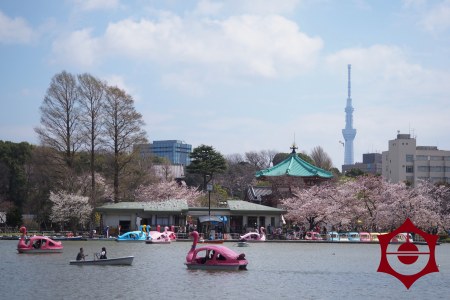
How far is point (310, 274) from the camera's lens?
34.8 meters

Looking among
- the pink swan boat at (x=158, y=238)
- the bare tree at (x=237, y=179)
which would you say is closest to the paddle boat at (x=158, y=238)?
the pink swan boat at (x=158, y=238)

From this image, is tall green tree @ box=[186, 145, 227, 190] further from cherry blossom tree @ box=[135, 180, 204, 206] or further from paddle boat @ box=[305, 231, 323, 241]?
paddle boat @ box=[305, 231, 323, 241]

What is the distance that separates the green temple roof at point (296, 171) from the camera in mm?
85812

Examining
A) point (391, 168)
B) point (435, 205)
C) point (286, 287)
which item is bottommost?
point (286, 287)

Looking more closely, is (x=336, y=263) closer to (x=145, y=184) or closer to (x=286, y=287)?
(x=286, y=287)

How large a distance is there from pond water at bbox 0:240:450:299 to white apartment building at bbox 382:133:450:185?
260 ft

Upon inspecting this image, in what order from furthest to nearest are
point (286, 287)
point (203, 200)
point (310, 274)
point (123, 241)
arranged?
1. point (203, 200)
2. point (123, 241)
3. point (310, 274)
4. point (286, 287)

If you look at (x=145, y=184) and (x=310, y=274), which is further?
(x=145, y=184)

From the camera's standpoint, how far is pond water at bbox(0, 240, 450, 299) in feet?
89.5

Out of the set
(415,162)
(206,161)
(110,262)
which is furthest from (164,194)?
(415,162)

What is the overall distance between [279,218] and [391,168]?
53.5m

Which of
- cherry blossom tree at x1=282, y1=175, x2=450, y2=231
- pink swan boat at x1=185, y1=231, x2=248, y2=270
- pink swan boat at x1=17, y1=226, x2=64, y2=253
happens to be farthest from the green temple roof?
pink swan boat at x1=185, y1=231, x2=248, y2=270

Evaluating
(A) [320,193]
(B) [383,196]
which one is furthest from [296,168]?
(B) [383,196]

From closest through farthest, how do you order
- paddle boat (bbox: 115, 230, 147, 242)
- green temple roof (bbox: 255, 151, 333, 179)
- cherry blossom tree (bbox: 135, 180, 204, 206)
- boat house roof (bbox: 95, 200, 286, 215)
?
paddle boat (bbox: 115, 230, 147, 242), boat house roof (bbox: 95, 200, 286, 215), cherry blossom tree (bbox: 135, 180, 204, 206), green temple roof (bbox: 255, 151, 333, 179)
